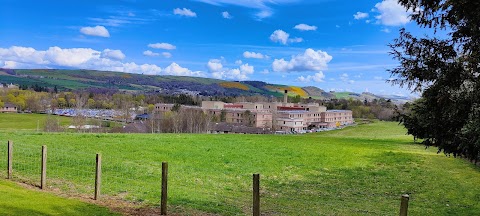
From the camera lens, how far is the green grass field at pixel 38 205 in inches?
361

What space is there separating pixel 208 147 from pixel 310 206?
13681 millimetres

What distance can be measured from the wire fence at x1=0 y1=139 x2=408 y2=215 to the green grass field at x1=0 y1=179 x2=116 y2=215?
1.37m

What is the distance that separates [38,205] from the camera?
9766mm

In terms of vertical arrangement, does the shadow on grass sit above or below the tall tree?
below

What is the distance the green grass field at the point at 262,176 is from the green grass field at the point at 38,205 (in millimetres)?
1610

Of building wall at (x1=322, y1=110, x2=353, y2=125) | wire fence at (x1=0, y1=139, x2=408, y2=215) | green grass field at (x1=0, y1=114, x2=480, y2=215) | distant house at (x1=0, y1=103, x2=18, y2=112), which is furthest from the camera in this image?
building wall at (x1=322, y1=110, x2=353, y2=125)

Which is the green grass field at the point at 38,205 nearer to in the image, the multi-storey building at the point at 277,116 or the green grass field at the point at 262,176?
the green grass field at the point at 262,176

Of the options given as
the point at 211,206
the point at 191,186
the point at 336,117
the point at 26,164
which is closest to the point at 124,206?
the point at 211,206

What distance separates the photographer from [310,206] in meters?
12.7

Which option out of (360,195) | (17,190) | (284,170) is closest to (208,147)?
(284,170)

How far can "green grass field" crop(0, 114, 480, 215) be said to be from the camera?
41.4ft

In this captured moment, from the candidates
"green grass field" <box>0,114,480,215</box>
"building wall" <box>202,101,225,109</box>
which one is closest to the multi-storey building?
"building wall" <box>202,101,225,109</box>

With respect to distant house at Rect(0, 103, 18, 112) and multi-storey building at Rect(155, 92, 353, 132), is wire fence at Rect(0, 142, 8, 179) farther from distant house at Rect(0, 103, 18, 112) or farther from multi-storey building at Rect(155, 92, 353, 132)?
distant house at Rect(0, 103, 18, 112)

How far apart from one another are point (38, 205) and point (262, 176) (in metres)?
10.0
